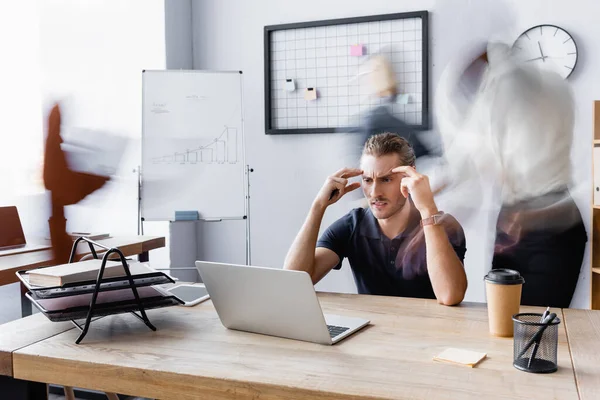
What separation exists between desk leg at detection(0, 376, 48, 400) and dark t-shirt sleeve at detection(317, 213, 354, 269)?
3.99 ft

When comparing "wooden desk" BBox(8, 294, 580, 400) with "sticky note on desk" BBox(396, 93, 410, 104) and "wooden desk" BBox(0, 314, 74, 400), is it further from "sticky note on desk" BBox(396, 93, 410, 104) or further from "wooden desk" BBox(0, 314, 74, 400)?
"sticky note on desk" BBox(396, 93, 410, 104)

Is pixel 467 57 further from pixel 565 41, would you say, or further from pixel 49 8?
pixel 49 8

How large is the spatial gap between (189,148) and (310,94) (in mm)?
768

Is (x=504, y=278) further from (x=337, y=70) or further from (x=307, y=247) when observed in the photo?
(x=337, y=70)

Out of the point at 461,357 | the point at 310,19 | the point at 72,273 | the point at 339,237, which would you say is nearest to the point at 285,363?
the point at 461,357

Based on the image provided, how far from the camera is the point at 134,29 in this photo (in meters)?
3.38

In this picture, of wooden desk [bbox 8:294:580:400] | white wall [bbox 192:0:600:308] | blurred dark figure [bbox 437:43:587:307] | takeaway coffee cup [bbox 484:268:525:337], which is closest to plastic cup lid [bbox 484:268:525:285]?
takeaway coffee cup [bbox 484:268:525:337]

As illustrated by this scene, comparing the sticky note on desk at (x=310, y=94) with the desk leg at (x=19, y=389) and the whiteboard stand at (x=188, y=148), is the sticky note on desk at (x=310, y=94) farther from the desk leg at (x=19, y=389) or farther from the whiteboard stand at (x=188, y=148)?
the desk leg at (x=19, y=389)

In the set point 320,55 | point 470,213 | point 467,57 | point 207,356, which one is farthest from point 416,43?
point 207,356

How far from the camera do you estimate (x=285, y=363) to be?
3.82 ft

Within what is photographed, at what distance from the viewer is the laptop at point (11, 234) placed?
295 cm

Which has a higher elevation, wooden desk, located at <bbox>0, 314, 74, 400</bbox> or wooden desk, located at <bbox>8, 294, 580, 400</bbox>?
wooden desk, located at <bbox>8, 294, 580, 400</bbox>

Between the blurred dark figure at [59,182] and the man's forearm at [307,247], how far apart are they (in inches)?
71.0

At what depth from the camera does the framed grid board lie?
10.5 ft
